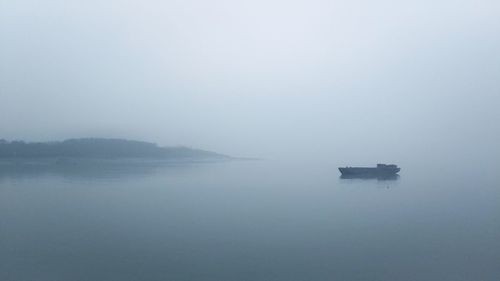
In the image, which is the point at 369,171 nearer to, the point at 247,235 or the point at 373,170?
the point at 373,170

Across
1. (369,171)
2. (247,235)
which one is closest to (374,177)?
(369,171)

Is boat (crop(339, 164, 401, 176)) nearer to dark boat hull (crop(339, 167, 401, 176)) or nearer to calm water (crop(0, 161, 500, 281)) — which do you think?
dark boat hull (crop(339, 167, 401, 176))

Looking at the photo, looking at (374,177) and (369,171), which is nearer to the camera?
(374,177)

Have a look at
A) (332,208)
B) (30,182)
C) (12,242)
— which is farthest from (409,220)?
(30,182)

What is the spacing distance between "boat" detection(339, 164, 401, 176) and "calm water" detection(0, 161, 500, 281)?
4105 mm

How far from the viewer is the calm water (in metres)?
4.02

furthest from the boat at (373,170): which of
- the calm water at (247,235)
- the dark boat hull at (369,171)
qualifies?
the calm water at (247,235)

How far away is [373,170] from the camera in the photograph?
47.1 ft


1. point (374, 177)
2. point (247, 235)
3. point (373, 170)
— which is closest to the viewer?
point (247, 235)

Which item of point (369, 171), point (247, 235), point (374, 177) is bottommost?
point (247, 235)

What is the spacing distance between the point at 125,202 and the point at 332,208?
12.0 feet

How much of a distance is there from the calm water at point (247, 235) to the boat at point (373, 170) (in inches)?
162

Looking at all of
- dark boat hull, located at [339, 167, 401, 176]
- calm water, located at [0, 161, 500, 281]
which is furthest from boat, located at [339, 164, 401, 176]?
calm water, located at [0, 161, 500, 281]

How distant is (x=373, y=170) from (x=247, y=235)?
32.0 feet
